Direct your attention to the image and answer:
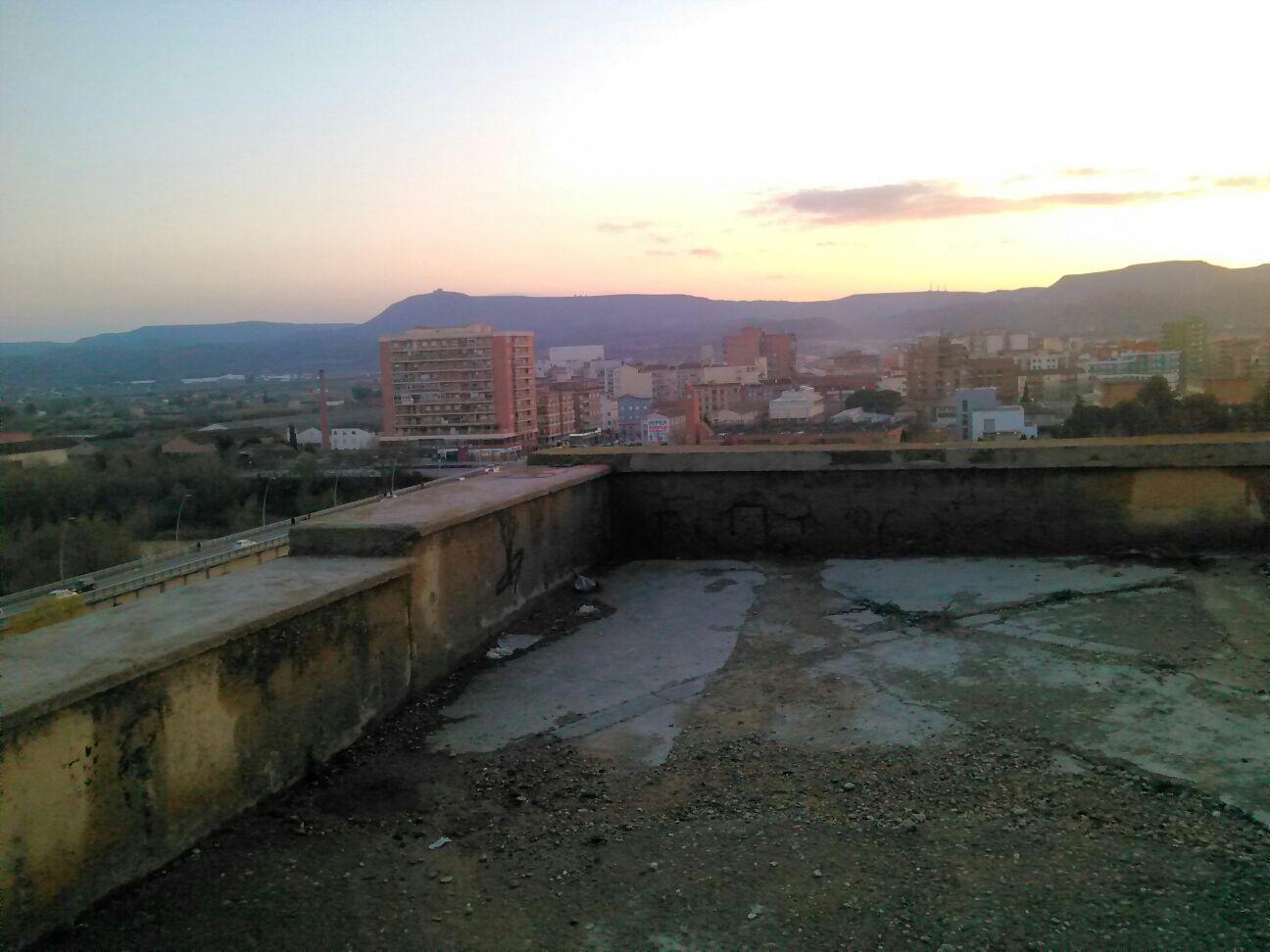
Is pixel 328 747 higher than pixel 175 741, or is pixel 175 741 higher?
pixel 175 741

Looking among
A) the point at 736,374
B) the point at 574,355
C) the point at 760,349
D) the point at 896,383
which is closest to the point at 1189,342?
the point at 896,383

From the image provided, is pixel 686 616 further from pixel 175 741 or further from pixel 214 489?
pixel 214 489

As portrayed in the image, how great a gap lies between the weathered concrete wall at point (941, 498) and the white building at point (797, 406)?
28.8 m

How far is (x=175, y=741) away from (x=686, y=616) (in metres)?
→ 3.03

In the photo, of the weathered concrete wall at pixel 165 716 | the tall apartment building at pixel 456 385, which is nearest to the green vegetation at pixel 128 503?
the tall apartment building at pixel 456 385

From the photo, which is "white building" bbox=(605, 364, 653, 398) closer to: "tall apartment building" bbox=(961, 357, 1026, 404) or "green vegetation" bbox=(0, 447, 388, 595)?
"tall apartment building" bbox=(961, 357, 1026, 404)

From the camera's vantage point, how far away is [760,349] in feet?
304

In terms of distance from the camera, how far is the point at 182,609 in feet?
10.2

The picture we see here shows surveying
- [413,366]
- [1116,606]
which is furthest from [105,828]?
[413,366]

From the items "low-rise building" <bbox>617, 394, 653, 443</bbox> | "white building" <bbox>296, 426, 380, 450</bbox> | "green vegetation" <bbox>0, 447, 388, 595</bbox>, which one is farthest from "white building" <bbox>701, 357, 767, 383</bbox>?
"green vegetation" <bbox>0, 447, 388, 595</bbox>

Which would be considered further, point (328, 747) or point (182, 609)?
point (328, 747)

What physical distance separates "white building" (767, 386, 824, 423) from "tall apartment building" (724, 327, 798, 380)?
34.5 meters

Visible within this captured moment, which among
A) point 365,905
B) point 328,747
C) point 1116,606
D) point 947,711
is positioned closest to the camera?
point 365,905

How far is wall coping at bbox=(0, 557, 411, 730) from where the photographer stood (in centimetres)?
235
